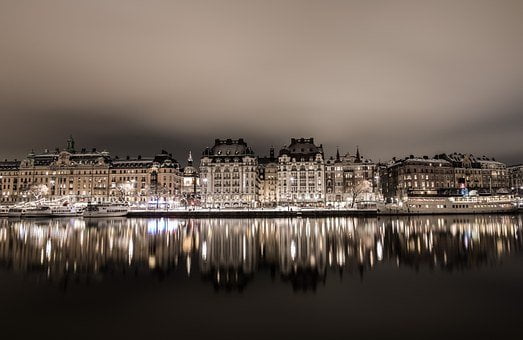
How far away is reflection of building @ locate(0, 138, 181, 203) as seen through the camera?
460 feet

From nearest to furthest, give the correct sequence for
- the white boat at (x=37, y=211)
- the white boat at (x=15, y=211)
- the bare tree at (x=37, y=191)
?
the white boat at (x=37, y=211)
the white boat at (x=15, y=211)
the bare tree at (x=37, y=191)

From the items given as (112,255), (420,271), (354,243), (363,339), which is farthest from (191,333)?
(354,243)

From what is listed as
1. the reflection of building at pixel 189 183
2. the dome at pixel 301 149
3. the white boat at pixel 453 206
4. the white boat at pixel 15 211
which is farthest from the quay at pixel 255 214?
the reflection of building at pixel 189 183

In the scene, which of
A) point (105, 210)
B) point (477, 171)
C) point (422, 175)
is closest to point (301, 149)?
point (422, 175)

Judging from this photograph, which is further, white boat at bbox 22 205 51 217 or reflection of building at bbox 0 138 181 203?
reflection of building at bbox 0 138 181 203

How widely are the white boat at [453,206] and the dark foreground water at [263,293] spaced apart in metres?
72.5

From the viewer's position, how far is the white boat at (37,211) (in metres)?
97.4

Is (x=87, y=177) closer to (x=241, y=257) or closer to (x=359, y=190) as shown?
(x=359, y=190)

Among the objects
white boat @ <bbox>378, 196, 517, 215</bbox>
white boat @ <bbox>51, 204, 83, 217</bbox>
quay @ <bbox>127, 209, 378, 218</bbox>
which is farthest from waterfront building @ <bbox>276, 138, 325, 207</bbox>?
white boat @ <bbox>51, 204, 83, 217</bbox>

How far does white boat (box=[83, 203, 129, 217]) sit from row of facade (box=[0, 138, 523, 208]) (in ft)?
90.8

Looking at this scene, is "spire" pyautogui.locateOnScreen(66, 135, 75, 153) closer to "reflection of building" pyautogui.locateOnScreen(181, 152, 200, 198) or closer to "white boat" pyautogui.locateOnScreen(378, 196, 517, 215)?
"reflection of building" pyautogui.locateOnScreen(181, 152, 200, 198)

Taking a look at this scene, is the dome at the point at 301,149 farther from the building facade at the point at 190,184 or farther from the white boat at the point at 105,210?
the white boat at the point at 105,210

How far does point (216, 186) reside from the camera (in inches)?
5153

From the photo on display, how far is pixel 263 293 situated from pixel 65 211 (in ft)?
332
